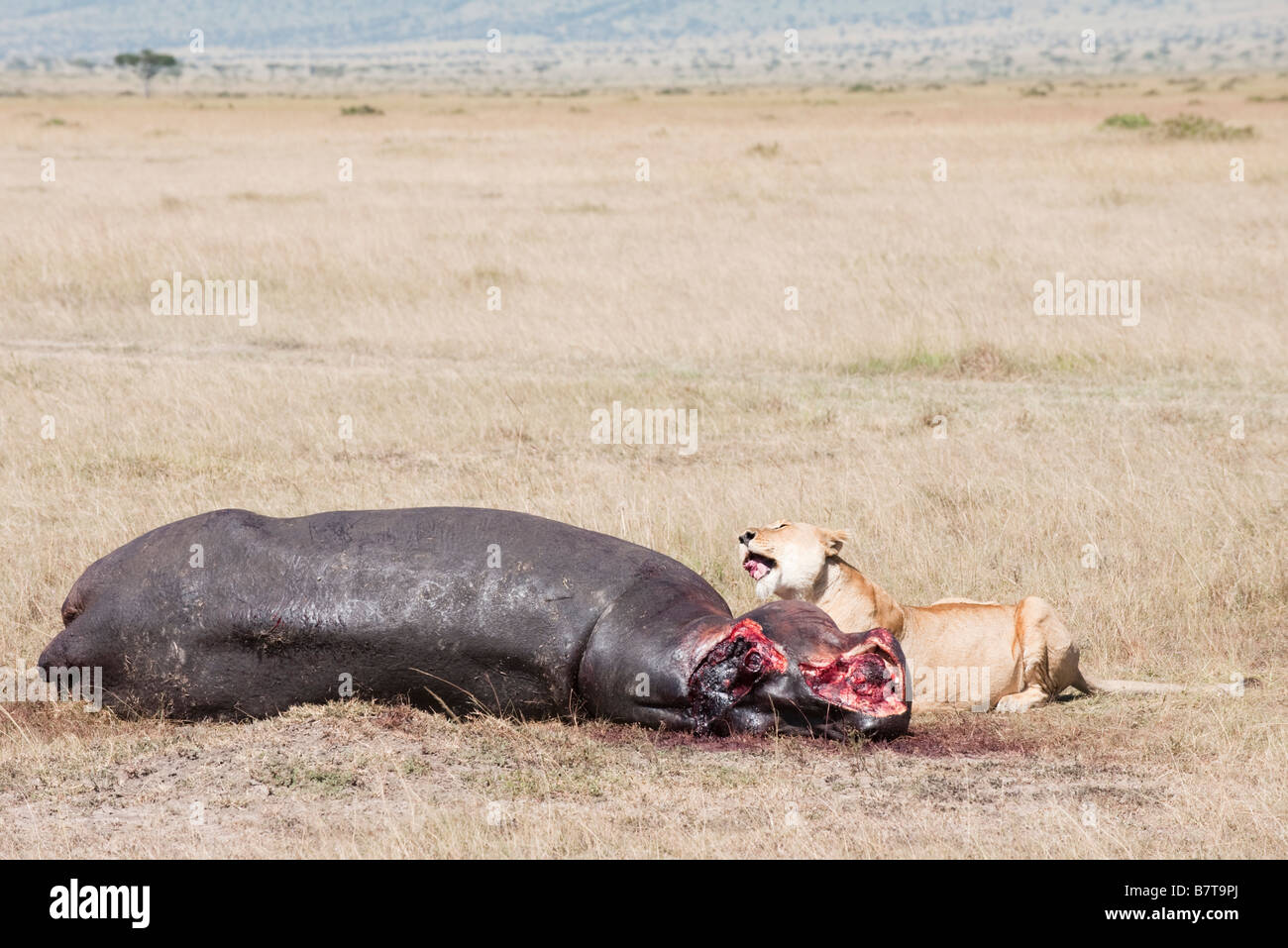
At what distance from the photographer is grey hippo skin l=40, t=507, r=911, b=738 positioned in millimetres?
6328

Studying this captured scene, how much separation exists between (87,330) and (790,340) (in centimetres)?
857

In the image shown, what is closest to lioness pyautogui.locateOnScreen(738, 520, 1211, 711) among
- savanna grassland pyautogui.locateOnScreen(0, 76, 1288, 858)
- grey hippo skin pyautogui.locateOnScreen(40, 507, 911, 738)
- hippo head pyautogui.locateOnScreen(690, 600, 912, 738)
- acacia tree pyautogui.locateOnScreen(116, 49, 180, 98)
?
savanna grassland pyautogui.locateOnScreen(0, 76, 1288, 858)

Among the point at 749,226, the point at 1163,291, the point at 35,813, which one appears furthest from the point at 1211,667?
the point at 749,226

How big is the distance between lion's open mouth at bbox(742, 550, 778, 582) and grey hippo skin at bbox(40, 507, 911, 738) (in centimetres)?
40

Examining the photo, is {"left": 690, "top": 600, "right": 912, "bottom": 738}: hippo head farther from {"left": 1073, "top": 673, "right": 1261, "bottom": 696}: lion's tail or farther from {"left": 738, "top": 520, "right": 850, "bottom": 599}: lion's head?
{"left": 1073, "top": 673, "right": 1261, "bottom": 696}: lion's tail

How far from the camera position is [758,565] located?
23.5 ft

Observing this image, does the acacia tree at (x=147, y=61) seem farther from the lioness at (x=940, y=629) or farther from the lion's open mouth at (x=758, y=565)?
the lioness at (x=940, y=629)

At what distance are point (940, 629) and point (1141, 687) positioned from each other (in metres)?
1.09

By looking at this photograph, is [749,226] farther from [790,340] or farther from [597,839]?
[597,839]

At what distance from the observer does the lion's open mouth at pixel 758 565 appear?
23.4 feet

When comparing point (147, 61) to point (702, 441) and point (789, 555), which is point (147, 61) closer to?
point (702, 441)

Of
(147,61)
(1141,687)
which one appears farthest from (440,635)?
(147,61)

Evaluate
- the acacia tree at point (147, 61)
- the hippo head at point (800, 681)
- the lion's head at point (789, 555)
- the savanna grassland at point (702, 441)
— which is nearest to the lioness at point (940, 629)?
the lion's head at point (789, 555)

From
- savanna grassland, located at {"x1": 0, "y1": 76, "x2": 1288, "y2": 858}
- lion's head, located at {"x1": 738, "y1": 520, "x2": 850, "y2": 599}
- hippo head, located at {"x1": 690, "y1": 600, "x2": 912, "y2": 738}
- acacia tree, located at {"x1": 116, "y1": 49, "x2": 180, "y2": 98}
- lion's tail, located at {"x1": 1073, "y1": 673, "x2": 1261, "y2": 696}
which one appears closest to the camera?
savanna grassland, located at {"x1": 0, "y1": 76, "x2": 1288, "y2": 858}
